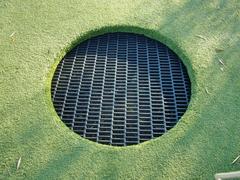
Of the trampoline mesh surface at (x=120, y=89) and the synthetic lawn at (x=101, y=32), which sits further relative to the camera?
the trampoline mesh surface at (x=120, y=89)

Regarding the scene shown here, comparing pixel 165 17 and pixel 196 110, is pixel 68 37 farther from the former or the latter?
pixel 196 110

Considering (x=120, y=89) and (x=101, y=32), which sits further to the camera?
(x=101, y=32)

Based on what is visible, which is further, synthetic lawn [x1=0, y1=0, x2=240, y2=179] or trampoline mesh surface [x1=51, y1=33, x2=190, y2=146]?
trampoline mesh surface [x1=51, y1=33, x2=190, y2=146]

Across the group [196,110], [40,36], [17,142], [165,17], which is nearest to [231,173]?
[196,110]
